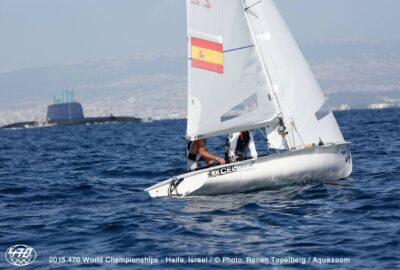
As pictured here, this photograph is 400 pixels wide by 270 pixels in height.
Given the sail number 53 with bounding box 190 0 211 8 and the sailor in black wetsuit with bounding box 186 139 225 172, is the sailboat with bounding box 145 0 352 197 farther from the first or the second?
the sailor in black wetsuit with bounding box 186 139 225 172

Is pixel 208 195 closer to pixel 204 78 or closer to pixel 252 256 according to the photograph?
pixel 204 78

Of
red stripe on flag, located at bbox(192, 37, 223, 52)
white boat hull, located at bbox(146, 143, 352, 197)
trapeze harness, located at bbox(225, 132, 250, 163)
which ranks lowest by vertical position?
white boat hull, located at bbox(146, 143, 352, 197)

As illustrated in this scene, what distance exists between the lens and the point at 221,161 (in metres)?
19.5

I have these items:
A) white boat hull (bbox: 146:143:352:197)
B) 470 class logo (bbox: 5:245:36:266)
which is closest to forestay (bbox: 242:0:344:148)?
white boat hull (bbox: 146:143:352:197)

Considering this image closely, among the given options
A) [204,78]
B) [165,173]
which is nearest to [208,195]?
[204,78]

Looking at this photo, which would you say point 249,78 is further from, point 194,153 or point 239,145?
point 194,153

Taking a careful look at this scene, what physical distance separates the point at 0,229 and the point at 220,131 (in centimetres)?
594

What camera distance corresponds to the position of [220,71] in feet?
64.2

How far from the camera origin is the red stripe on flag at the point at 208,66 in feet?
63.8

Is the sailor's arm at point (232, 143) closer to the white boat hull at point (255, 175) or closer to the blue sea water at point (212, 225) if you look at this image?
the white boat hull at point (255, 175)

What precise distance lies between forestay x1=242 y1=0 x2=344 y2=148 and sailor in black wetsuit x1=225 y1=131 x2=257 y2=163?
735 millimetres

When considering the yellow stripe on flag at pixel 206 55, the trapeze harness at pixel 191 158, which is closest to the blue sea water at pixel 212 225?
the trapeze harness at pixel 191 158

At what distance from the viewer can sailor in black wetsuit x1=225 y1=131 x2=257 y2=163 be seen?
781 inches

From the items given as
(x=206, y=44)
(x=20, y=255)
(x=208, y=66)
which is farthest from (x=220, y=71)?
(x=20, y=255)
